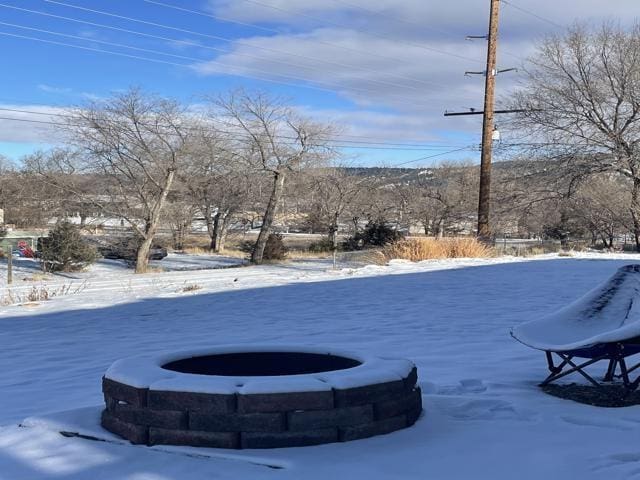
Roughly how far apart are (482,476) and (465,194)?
58.0 meters

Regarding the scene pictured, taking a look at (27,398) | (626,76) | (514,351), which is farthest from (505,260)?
(27,398)

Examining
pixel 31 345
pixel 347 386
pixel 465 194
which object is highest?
pixel 465 194

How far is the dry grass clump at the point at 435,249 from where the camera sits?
21.2 m

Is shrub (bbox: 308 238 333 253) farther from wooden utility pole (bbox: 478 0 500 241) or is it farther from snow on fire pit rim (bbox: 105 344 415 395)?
snow on fire pit rim (bbox: 105 344 415 395)

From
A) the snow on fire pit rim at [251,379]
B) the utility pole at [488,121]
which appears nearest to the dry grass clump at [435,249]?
the utility pole at [488,121]

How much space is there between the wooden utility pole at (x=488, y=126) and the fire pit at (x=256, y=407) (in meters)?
22.4

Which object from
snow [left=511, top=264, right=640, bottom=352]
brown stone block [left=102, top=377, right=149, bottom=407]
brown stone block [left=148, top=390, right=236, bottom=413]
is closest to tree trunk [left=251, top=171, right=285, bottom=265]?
snow [left=511, top=264, right=640, bottom=352]

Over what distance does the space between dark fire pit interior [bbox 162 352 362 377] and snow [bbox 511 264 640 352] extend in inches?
57.6

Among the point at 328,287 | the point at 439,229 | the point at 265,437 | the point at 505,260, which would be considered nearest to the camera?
the point at 265,437

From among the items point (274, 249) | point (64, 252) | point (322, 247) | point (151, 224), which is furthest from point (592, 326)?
point (322, 247)

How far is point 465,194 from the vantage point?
60219 mm

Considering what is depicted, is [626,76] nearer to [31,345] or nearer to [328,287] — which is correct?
[328,287]

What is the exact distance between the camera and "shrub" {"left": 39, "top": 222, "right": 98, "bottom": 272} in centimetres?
2753

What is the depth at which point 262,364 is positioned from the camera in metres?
5.16
